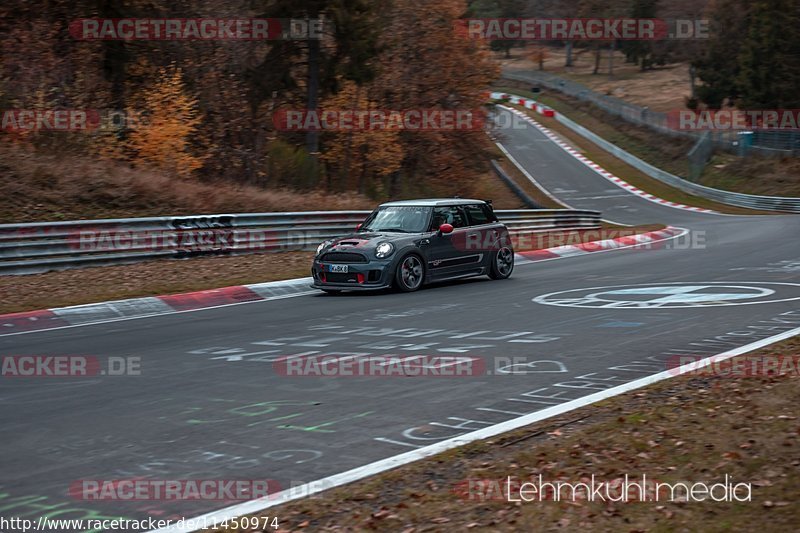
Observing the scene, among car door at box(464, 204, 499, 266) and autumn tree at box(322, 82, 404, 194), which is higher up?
autumn tree at box(322, 82, 404, 194)

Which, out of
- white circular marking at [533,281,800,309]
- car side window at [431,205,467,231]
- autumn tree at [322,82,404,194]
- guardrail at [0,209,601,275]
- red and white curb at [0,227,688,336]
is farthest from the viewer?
autumn tree at [322,82,404,194]

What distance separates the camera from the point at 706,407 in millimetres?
7164

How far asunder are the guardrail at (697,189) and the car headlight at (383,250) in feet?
119

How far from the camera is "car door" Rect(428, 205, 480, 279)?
16422mm

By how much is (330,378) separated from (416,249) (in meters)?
7.36

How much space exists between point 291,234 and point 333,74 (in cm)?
1229

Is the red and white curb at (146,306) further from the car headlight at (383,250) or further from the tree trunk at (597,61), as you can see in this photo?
the tree trunk at (597,61)

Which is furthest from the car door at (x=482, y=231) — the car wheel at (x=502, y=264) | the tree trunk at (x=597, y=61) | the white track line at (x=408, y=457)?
the tree trunk at (x=597, y=61)

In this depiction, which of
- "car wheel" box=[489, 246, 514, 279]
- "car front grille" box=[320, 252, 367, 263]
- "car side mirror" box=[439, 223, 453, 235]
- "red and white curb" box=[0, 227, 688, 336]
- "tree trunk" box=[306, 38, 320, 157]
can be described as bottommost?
"red and white curb" box=[0, 227, 688, 336]

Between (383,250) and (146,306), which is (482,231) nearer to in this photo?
(383,250)

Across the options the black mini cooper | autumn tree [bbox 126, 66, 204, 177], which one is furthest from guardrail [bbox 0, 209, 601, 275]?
autumn tree [bbox 126, 66, 204, 177]

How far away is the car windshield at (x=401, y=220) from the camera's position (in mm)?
16453

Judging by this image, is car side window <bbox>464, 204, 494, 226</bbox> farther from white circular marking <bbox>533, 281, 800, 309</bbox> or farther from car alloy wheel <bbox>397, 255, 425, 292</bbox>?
white circular marking <bbox>533, 281, 800, 309</bbox>

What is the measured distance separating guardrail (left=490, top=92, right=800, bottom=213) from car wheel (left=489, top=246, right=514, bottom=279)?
33.7 metres
